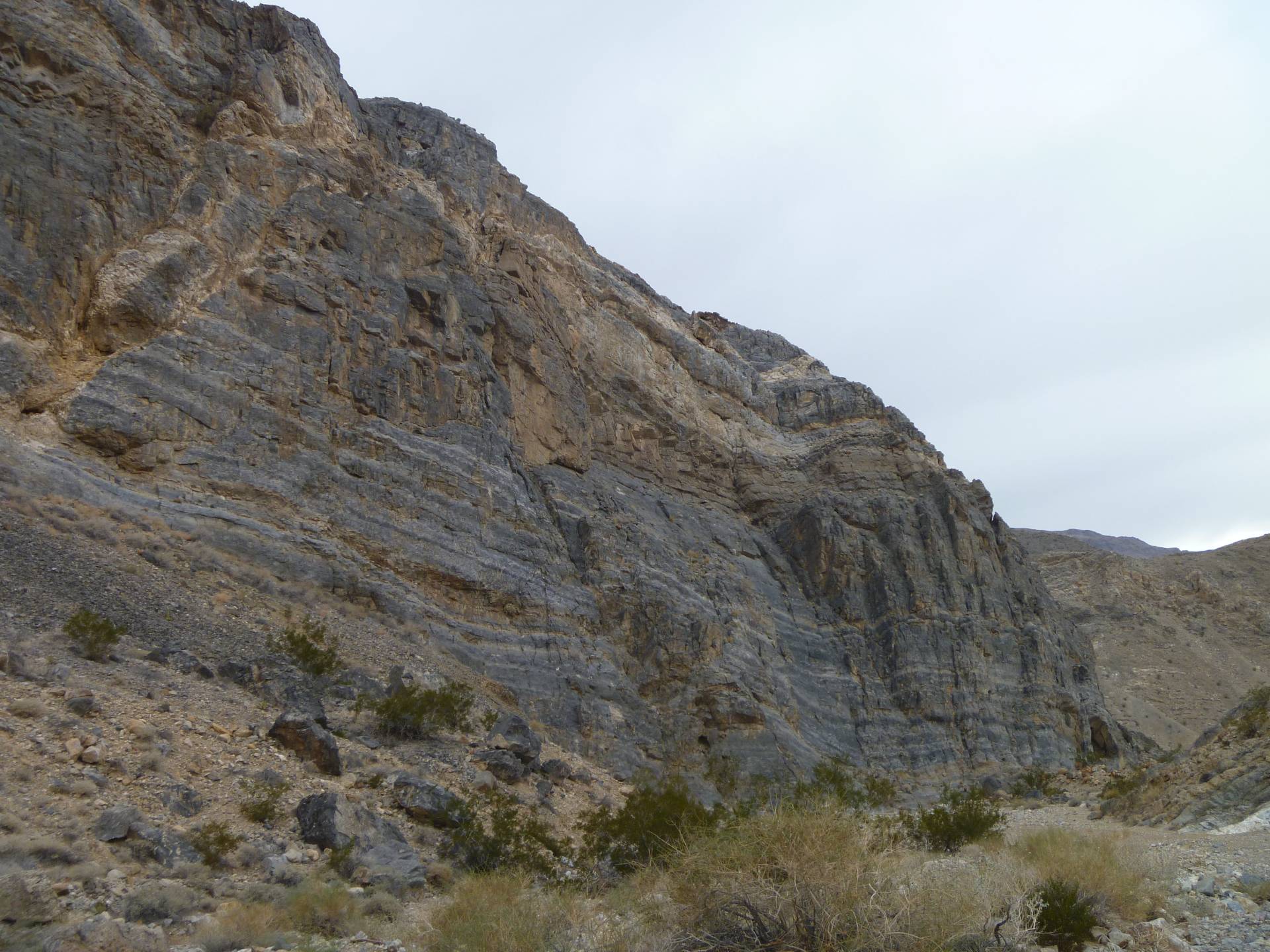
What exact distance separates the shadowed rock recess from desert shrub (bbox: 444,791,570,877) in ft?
32.2

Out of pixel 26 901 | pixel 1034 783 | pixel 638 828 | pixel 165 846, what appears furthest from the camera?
pixel 1034 783

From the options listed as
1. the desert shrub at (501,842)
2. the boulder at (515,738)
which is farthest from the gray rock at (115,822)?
the boulder at (515,738)

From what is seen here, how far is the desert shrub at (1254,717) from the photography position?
1945cm

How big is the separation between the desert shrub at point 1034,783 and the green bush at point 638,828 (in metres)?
23.9

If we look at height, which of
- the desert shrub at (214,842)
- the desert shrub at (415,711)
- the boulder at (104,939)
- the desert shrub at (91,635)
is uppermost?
the desert shrub at (91,635)

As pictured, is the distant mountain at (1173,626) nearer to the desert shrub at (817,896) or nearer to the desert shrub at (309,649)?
the desert shrub at (309,649)

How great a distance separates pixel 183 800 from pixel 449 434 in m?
19.4

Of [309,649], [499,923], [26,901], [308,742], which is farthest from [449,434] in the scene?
[26,901]

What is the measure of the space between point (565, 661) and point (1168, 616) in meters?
62.4

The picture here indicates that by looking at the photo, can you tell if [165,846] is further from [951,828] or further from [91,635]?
[951,828]

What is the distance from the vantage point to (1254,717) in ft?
66.1

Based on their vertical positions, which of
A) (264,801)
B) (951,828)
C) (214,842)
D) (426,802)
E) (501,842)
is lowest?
(951,828)

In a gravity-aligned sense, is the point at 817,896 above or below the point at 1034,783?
above

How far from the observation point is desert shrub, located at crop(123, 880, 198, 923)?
8.57 metres
